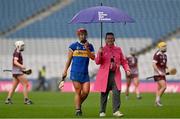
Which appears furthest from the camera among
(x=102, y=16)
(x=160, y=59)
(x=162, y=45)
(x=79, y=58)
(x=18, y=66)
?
(x=18, y=66)

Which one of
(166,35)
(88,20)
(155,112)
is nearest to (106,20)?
(88,20)

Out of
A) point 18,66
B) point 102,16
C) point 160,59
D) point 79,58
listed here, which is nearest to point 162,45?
point 160,59

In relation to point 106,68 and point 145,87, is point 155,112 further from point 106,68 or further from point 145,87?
point 145,87

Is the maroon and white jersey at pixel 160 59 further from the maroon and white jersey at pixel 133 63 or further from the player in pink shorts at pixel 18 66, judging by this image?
the maroon and white jersey at pixel 133 63

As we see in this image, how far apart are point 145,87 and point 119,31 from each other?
8096mm

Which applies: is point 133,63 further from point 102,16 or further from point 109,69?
point 102,16

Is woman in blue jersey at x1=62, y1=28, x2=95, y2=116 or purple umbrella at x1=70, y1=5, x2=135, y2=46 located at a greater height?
purple umbrella at x1=70, y1=5, x2=135, y2=46

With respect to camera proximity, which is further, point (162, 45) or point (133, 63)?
point (133, 63)

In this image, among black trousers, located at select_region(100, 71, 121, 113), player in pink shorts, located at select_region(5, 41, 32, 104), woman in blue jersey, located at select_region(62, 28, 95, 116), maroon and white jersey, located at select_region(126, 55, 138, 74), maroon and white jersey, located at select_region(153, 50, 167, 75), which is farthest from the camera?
maroon and white jersey, located at select_region(126, 55, 138, 74)

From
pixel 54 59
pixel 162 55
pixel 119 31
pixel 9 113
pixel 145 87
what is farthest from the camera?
pixel 119 31

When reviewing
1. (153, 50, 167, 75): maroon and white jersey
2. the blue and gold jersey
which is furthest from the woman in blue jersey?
(153, 50, 167, 75): maroon and white jersey

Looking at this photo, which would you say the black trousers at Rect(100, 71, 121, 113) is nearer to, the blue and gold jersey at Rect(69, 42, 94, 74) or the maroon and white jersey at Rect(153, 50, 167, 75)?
the blue and gold jersey at Rect(69, 42, 94, 74)

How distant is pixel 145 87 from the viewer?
40.6 m

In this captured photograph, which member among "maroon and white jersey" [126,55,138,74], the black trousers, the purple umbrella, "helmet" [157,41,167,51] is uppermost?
the purple umbrella
